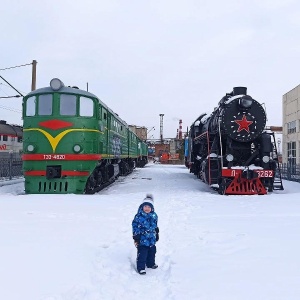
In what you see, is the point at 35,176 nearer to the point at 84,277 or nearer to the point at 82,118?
the point at 82,118

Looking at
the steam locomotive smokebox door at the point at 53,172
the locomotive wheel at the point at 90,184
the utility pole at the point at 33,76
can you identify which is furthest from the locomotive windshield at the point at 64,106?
the utility pole at the point at 33,76

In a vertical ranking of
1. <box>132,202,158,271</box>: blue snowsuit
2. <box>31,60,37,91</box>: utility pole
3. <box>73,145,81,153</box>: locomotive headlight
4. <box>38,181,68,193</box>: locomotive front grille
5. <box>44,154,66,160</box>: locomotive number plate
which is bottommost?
<box>132,202,158,271</box>: blue snowsuit

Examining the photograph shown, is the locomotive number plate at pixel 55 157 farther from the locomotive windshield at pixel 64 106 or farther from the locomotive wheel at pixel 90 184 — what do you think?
the locomotive windshield at pixel 64 106

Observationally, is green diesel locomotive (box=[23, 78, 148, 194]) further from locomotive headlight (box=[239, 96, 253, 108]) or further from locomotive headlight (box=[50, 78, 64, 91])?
locomotive headlight (box=[239, 96, 253, 108])

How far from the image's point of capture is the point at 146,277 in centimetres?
503

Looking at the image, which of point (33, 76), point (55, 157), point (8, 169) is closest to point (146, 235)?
point (55, 157)

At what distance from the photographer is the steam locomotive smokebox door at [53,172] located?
41.0 ft

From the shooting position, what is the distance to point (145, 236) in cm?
536

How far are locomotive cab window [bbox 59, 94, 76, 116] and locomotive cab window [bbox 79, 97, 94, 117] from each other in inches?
9.2

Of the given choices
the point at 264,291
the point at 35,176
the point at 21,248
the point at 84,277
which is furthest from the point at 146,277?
the point at 35,176

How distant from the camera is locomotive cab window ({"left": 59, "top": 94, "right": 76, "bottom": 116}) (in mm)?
12945

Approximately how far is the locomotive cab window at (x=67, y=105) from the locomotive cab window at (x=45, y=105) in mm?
385

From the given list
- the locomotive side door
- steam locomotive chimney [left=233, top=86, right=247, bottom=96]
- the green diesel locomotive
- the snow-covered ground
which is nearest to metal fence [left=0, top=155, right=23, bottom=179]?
the locomotive side door

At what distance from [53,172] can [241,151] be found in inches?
266
